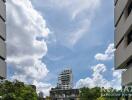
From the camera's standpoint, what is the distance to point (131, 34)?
70.8 m

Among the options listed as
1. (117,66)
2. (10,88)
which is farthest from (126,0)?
(10,88)

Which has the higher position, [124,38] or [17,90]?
[124,38]

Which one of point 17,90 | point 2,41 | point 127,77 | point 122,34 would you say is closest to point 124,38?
point 122,34

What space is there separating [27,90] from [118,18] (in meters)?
38.4

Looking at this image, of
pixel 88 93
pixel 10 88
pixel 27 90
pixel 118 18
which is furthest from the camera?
pixel 88 93

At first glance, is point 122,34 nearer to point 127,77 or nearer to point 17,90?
point 127,77

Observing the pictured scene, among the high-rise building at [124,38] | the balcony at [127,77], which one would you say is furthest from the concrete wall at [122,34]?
the balcony at [127,77]

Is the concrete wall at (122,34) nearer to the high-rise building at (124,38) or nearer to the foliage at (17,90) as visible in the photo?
the high-rise building at (124,38)

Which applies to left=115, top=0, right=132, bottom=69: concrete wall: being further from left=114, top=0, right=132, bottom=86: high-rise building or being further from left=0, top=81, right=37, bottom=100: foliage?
left=0, top=81, right=37, bottom=100: foliage

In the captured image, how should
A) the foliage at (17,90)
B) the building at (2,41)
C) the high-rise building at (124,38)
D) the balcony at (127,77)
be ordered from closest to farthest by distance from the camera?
the high-rise building at (124,38), the balcony at (127,77), the building at (2,41), the foliage at (17,90)

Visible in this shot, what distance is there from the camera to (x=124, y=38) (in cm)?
7325

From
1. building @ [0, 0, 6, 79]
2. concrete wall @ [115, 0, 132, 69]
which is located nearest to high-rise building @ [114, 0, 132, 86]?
concrete wall @ [115, 0, 132, 69]

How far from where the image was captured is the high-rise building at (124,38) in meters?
67.9

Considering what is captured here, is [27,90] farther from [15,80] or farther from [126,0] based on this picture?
[126,0]
